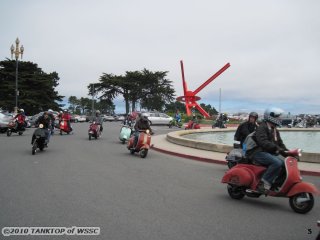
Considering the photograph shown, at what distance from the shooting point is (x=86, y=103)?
122 m

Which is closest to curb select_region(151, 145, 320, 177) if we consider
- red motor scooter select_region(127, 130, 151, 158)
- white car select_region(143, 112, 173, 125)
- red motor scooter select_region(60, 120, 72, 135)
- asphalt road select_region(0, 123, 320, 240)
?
asphalt road select_region(0, 123, 320, 240)

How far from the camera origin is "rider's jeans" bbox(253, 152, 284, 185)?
628cm

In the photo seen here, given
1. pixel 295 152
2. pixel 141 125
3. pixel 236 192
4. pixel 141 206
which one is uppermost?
pixel 141 125

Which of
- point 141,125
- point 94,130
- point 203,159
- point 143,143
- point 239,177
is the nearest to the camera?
point 239,177

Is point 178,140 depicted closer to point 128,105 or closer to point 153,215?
point 153,215

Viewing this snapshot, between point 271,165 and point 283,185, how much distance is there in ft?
1.26

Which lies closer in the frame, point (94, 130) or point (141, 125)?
point (141, 125)

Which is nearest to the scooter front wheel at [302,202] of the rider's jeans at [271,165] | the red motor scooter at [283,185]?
the red motor scooter at [283,185]

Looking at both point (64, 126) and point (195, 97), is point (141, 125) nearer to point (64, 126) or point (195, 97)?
point (64, 126)

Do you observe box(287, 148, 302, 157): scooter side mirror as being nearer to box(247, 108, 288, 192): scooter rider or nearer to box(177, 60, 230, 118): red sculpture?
box(247, 108, 288, 192): scooter rider

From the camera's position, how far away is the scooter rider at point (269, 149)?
20.8 ft

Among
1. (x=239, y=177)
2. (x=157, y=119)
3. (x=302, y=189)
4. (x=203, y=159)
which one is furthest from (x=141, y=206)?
(x=157, y=119)

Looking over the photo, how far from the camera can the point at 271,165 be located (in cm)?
634

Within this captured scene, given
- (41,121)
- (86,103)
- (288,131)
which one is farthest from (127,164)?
(86,103)
